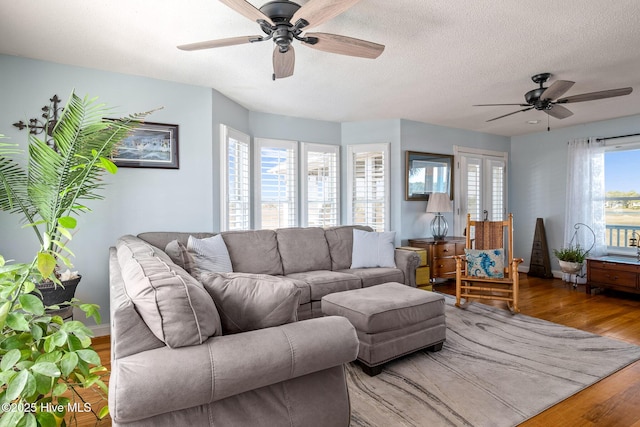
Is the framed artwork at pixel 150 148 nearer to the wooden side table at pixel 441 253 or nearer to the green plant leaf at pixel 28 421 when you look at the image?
the green plant leaf at pixel 28 421

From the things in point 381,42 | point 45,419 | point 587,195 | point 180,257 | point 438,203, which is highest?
point 381,42

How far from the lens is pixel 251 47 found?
8.90 feet

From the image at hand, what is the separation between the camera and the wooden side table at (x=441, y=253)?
4.73 m

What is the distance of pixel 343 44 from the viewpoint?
2.15 meters

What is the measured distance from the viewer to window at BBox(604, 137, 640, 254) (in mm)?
4891

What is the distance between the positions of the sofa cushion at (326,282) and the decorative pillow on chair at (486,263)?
1.59 metres

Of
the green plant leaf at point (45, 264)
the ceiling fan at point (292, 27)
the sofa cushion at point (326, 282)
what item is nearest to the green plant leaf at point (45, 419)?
the green plant leaf at point (45, 264)

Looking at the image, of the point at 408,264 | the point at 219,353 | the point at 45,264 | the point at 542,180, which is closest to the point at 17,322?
the point at 45,264

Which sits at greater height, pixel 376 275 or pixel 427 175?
pixel 427 175

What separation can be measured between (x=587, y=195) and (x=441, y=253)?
8.18 feet

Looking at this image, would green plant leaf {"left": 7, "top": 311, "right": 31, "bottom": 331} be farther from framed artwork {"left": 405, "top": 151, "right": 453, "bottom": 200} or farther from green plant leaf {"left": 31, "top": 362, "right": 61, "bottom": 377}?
framed artwork {"left": 405, "top": 151, "right": 453, "bottom": 200}

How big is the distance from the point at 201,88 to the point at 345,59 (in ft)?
5.28

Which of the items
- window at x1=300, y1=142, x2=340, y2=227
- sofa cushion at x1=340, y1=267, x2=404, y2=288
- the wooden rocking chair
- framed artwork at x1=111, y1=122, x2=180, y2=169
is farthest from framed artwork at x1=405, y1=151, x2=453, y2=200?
framed artwork at x1=111, y1=122, x2=180, y2=169

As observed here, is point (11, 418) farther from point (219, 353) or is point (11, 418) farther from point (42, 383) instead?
point (219, 353)
